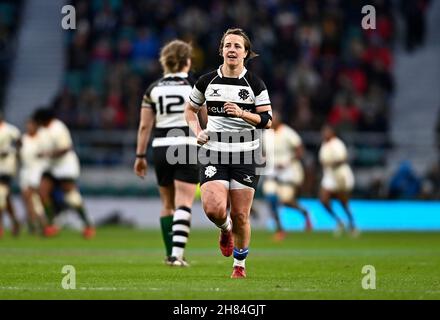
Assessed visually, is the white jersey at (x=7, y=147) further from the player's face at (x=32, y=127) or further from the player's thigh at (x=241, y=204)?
the player's thigh at (x=241, y=204)

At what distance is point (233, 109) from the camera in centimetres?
1198

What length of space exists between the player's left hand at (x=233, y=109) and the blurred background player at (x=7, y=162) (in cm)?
1373

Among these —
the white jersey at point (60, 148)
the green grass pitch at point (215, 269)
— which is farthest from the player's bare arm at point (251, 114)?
the white jersey at point (60, 148)

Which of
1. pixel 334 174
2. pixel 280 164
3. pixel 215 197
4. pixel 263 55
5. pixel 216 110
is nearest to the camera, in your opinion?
pixel 215 197

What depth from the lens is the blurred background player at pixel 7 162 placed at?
2517cm

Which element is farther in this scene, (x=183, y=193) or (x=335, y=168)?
(x=335, y=168)

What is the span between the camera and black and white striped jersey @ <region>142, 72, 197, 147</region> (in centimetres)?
1466

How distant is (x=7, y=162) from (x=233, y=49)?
1405cm

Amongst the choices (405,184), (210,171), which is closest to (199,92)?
(210,171)

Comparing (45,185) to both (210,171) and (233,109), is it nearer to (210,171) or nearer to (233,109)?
(210,171)

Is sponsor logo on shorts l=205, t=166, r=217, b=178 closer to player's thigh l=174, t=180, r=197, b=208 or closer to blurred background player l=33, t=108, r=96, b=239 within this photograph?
player's thigh l=174, t=180, r=197, b=208

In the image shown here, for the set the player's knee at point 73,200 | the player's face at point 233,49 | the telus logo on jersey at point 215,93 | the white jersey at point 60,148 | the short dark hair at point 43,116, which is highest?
the short dark hair at point 43,116

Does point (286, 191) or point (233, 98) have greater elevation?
point (286, 191)
